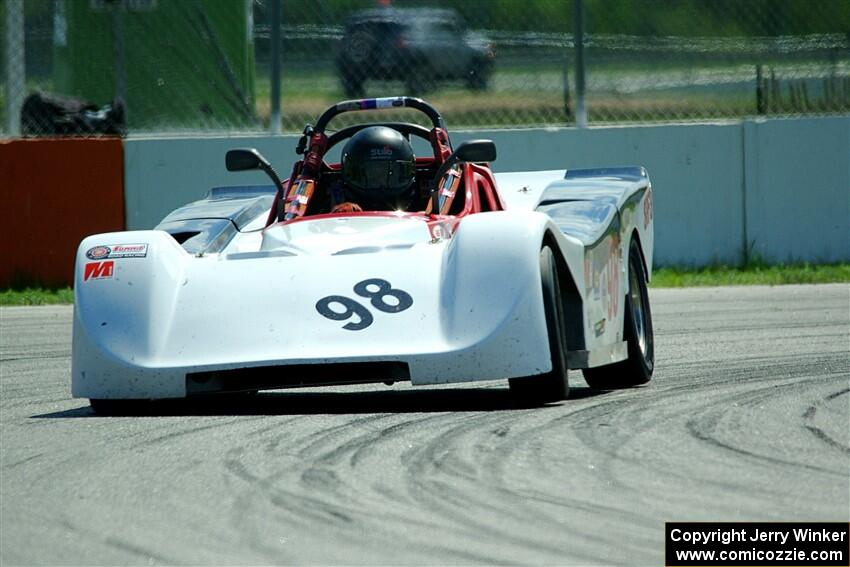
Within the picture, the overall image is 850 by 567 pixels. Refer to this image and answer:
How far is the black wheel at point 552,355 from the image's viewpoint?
20.7 feet

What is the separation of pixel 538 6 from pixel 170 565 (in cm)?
1020

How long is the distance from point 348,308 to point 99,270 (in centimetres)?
112

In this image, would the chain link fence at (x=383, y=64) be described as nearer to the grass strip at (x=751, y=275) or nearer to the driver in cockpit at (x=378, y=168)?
the grass strip at (x=751, y=275)

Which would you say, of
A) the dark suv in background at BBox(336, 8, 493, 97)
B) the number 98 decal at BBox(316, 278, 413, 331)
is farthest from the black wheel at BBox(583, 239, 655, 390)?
the dark suv in background at BBox(336, 8, 493, 97)

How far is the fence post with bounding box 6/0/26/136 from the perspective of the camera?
518 inches

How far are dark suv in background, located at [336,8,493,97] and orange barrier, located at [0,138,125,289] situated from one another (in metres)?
2.16

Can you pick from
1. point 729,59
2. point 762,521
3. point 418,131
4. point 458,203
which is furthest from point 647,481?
point 729,59

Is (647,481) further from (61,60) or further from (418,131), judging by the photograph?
(61,60)

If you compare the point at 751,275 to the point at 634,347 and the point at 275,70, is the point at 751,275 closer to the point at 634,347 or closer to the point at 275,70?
the point at 275,70

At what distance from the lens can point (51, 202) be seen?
1271cm

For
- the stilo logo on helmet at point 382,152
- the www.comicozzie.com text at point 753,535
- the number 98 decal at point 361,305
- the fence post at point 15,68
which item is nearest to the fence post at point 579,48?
the fence post at point 15,68

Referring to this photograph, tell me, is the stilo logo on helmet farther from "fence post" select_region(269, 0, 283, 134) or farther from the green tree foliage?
the green tree foliage

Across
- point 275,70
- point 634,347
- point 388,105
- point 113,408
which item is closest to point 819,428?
point 634,347

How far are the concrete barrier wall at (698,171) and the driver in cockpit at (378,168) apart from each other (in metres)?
5.07
